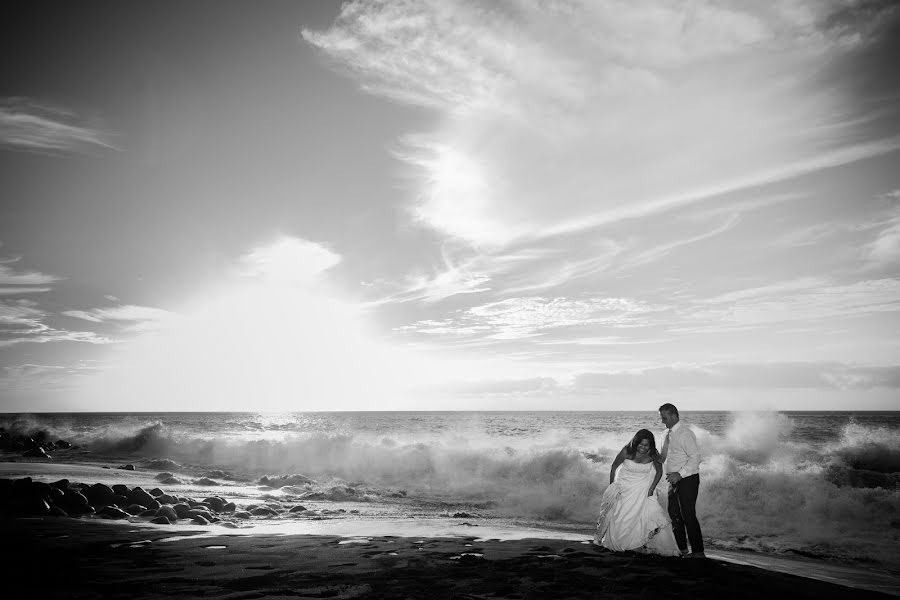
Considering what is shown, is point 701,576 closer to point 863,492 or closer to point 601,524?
point 601,524

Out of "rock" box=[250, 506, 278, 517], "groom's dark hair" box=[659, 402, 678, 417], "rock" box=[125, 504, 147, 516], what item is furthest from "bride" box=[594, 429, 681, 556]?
"rock" box=[125, 504, 147, 516]

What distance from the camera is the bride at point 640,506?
8031 mm

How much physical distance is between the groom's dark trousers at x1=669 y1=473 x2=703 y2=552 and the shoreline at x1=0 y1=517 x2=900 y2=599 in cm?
39

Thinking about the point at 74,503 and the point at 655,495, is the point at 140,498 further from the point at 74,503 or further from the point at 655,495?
the point at 655,495

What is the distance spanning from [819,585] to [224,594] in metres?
7.72

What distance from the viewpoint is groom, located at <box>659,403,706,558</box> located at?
793 cm

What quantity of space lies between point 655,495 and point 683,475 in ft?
1.98

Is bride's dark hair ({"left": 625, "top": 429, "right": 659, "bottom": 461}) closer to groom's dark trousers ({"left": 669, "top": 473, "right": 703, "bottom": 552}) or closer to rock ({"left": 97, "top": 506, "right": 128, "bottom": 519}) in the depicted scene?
groom's dark trousers ({"left": 669, "top": 473, "right": 703, "bottom": 552})

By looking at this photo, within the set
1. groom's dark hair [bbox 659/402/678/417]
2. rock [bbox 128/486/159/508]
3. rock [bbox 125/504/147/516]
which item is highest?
groom's dark hair [bbox 659/402/678/417]

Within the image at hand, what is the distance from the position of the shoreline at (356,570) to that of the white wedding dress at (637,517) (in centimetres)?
24

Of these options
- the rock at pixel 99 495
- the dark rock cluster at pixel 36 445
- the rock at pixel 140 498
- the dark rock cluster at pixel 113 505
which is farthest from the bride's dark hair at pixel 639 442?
the dark rock cluster at pixel 36 445

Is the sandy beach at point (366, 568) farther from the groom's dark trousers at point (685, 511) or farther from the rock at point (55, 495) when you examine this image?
the rock at point (55, 495)

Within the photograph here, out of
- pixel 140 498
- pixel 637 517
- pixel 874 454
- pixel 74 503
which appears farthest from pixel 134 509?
pixel 874 454

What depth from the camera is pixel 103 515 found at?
11.7 m
